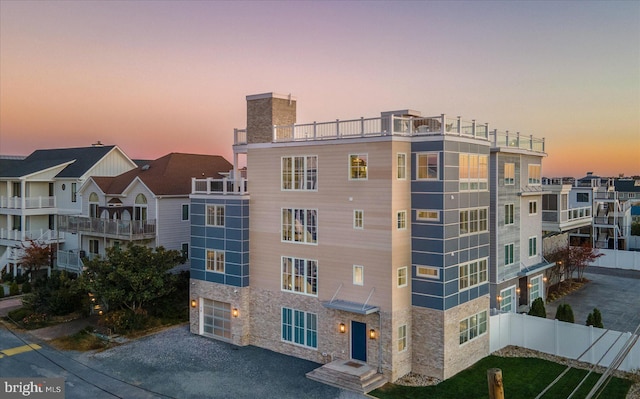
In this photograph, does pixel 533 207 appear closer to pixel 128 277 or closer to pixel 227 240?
pixel 227 240

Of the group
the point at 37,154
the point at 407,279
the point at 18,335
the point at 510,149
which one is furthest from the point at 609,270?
the point at 37,154

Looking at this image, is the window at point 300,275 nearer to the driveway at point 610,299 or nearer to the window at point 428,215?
the window at point 428,215

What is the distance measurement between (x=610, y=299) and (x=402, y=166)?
60.9ft

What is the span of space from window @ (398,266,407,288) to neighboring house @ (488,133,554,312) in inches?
289

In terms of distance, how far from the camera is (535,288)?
26.7 metres

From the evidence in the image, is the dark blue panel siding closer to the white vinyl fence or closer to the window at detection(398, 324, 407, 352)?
the window at detection(398, 324, 407, 352)

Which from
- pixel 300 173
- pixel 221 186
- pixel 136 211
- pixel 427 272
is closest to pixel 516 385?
pixel 427 272

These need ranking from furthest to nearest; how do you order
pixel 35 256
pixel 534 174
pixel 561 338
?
Answer: 1. pixel 35 256
2. pixel 534 174
3. pixel 561 338

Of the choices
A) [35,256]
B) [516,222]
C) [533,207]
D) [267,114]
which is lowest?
[35,256]

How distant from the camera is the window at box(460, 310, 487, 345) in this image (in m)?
18.7

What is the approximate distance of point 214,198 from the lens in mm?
22516

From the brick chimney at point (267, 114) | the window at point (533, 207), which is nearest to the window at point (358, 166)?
the brick chimney at point (267, 114)

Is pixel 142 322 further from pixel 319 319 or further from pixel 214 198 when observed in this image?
pixel 319 319

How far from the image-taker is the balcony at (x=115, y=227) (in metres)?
27.4
